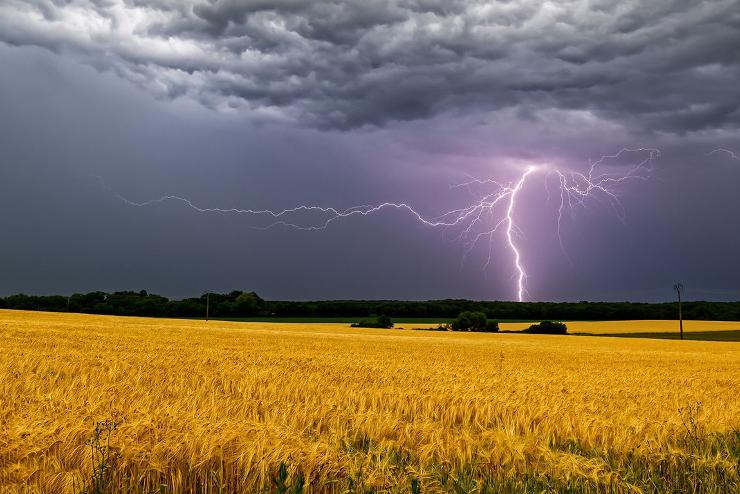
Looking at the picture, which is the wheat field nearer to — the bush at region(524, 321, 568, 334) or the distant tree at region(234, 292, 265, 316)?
the bush at region(524, 321, 568, 334)

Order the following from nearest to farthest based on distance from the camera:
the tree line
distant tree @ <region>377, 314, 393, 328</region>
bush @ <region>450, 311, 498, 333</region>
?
distant tree @ <region>377, 314, 393, 328</region>
bush @ <region>450, 311, 498, 333</region>
the tree line

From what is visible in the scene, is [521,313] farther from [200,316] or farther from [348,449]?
[348,449]

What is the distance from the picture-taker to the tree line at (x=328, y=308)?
108562 mm

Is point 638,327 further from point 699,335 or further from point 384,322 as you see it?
point 384,322

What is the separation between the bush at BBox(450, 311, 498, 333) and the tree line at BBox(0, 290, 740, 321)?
2415 centimetres

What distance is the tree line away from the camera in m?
109

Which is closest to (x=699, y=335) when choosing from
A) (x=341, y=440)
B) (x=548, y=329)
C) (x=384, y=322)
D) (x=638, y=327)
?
(x=638, y=327)

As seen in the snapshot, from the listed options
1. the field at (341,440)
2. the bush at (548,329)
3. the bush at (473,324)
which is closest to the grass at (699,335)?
the bush at (548,329)

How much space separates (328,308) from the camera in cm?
11775

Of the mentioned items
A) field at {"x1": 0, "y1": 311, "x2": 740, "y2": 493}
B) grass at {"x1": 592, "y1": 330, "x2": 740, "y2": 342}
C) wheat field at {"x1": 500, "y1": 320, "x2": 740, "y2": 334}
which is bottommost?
grass at {"x1": 592, "y1": 330, "x2": 740, "y2": 342}

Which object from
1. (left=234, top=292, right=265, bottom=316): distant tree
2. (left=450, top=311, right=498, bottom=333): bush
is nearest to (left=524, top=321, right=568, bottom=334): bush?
(left=450, top=311, right=498, bottom=333): bush

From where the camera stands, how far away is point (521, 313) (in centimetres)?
11675

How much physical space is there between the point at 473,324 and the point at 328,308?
37223 mm

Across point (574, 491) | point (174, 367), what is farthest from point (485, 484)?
point (174, 367)
